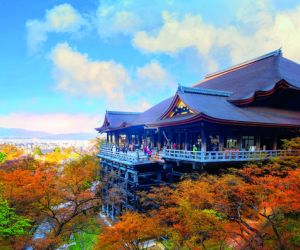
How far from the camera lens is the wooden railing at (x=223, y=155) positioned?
1589cm

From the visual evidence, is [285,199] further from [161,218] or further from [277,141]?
[277,141]

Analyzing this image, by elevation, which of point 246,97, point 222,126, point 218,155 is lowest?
point 218,155

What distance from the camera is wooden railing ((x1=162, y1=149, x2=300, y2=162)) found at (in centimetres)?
1589

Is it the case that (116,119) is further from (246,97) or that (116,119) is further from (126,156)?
(246,97)

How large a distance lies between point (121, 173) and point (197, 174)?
1239 centimetres

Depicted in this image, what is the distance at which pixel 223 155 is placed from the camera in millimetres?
16188

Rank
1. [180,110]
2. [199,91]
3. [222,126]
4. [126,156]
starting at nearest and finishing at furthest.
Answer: [222,126] < [180,110] < [199,91] < [126,156]

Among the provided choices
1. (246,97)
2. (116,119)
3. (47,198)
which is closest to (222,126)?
(246,97)

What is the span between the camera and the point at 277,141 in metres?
21.1

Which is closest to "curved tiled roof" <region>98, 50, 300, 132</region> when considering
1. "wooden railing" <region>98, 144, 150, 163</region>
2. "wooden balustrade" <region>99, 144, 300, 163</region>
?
"wooden balustrade" <region>99, 144, 300, 163</region>

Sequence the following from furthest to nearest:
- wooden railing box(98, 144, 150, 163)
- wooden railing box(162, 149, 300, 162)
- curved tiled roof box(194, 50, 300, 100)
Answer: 1. curved tiled roof box(194, 50, 300, 100)
2. wooden railing box(98, 144, 150, 163)
3. wooden railing box(162, 149, 300, 162)

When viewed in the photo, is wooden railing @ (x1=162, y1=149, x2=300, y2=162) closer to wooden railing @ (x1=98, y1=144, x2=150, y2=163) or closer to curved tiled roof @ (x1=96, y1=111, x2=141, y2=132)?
wooden railing @ (x1=98, y1=144, x2=150, y2=163)

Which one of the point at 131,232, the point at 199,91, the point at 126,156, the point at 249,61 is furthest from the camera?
the point at 249,61

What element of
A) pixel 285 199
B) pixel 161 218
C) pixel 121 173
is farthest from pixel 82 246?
pixel 285 199
